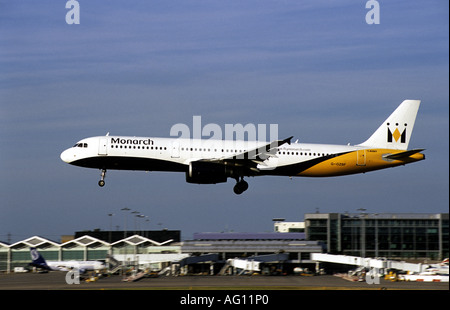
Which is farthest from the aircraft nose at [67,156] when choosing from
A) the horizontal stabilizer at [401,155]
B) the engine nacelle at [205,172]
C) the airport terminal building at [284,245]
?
the horizontal stabilizer at [401,155]

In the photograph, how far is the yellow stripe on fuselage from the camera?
6838 centimetres

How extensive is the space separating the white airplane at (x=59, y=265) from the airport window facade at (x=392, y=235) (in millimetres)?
39188

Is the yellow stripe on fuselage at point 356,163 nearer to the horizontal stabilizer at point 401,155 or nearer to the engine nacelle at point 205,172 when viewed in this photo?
the horizontal stabilizer at point 401,155

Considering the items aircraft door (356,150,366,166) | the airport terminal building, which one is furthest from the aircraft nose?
aircraft door (356,150,366,166)

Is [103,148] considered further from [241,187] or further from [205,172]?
[241,187]

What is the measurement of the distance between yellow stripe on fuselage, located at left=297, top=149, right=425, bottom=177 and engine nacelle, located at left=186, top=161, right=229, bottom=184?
8.52 meters

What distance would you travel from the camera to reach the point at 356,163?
69.6m

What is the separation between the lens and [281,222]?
14600cm

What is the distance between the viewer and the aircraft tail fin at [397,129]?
2864 inches

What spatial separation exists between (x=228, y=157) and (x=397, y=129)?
20.8m
